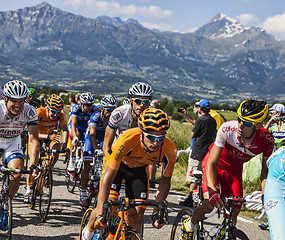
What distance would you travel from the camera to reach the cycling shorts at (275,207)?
→ 2895mm

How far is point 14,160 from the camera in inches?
212

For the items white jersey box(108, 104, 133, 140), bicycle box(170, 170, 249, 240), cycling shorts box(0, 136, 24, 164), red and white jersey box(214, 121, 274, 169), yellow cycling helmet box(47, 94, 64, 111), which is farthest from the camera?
yellow cycling helmet box(47, 94, 64, 111)

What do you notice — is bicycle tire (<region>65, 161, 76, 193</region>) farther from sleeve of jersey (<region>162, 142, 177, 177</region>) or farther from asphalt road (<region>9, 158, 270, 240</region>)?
sleeve of jersey (<region>162, 142, 177, 177</region>)

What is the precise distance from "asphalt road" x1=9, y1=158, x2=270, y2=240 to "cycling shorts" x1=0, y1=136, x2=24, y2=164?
127cm

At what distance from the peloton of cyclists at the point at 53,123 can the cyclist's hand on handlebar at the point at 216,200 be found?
176 inches

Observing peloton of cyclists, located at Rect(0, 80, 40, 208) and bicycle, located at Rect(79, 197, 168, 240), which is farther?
peloton of cyclists, located at Rect(0, 80, 40, 208)

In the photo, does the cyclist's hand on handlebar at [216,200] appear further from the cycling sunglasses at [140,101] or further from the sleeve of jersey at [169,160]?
the cycling sunglasses at [140,101]

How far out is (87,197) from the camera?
7.15 m

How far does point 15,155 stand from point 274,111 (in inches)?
254

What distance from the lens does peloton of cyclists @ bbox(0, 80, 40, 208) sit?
5207 millimetres

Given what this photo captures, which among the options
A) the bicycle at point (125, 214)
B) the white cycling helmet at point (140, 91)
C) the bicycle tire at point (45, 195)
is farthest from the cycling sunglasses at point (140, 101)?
the bicycle at point (125, 214)

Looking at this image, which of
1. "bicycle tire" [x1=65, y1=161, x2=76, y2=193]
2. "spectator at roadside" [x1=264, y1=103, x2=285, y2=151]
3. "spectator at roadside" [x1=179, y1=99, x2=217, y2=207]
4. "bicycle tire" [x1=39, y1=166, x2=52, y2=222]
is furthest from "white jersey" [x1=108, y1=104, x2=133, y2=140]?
"spectator at roadside" [x1=264, y1=103, x2=285, y2=151]

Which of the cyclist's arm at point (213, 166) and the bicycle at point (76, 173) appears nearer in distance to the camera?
the cyclist's arm at point (213, 166)

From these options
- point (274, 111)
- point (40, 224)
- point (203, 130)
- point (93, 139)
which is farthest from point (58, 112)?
point (274, 111)
